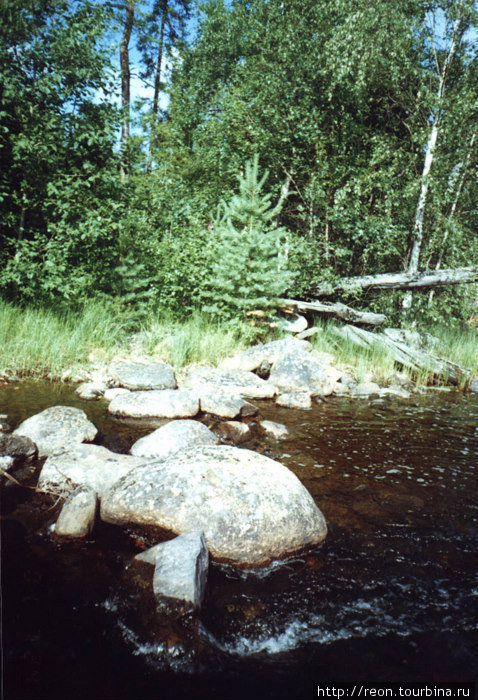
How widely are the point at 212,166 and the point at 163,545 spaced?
1514 cm

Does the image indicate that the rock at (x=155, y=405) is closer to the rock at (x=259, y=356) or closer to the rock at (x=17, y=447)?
the rock at (x=17, y=447)

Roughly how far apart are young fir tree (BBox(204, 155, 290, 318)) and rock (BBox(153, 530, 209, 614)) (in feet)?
21.4

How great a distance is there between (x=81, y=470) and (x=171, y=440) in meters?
0.94

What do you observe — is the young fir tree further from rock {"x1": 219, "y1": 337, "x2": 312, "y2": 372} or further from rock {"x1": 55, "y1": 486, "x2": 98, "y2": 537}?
rock {"x1": 55, "y1": 486, "x2": 98, "y2": 537}

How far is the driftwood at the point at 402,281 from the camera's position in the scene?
406 inches

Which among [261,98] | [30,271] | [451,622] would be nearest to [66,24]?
[30,271]

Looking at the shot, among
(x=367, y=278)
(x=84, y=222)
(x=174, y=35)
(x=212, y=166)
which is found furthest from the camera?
(x=174, y=35)

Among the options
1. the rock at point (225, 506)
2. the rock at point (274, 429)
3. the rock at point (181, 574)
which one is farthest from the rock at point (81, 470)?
the rock at point (274, 429)

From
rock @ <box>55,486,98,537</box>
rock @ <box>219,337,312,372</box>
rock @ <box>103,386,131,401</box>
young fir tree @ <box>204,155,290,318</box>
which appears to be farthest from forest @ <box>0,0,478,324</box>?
rock @ <box>55,486,98,537</box>

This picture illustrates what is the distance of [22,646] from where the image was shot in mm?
1689

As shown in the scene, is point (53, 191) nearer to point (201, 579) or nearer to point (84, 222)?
point (84, 222)

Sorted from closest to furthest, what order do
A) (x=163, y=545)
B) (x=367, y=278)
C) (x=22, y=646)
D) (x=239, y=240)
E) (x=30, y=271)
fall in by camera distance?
(x=22, y=646) → (x=163, y=545) → (x=30, y=271) → (x=239, y=240) → (x=367, y=278)

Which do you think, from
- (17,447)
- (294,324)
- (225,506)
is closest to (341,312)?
(294,324)

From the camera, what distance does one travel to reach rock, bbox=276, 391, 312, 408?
19.6 feet
